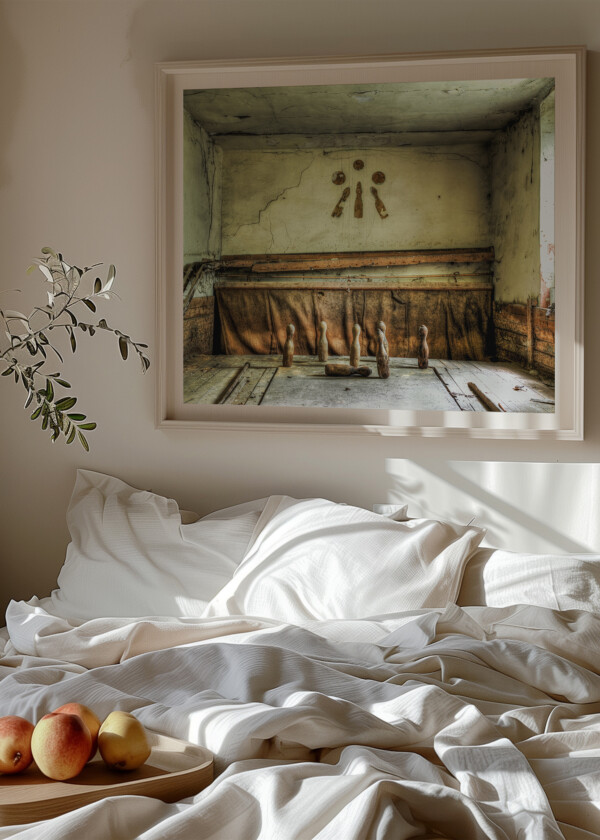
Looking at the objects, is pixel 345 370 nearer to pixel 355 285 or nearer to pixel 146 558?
pixel 355 285

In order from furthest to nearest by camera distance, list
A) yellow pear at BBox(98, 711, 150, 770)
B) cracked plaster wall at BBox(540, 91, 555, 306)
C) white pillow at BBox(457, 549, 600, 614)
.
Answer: cracked plaster wall at BBox(540, 91, 555, 306), white pillow at BBox(457, 549, 600, 614), yellow pear at BBox(98, 711, 150, 770)

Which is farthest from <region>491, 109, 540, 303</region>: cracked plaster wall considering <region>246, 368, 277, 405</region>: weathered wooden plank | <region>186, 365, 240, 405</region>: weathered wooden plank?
<region>186, 365, 240, 405</region>: weathered wooden plank

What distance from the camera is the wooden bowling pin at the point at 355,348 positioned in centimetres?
271

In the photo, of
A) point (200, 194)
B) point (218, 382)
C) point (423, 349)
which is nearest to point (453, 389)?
point (423, 349)

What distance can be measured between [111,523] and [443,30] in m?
1.94

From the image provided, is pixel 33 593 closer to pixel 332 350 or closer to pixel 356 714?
pixel 332 350

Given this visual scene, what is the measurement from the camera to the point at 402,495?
2.69m

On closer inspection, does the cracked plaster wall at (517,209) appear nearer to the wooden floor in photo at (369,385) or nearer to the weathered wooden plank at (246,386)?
the wooden floor in photo at (369,385)

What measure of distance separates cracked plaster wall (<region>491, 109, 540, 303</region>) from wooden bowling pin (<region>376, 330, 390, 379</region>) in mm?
401

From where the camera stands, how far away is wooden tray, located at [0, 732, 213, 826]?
111cm

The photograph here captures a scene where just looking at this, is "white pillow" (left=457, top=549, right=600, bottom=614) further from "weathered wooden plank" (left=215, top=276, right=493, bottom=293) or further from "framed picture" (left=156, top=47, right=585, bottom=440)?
"weathered wooden plank" (left=215, top=276, right=493, bottom=293)

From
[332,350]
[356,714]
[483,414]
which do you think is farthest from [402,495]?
[356,714]

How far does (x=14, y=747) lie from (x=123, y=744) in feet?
0.53

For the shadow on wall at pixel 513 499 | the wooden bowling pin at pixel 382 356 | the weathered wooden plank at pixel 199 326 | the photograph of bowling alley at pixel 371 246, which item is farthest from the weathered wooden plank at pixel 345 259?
the shadow on wall at pixel 513 499
